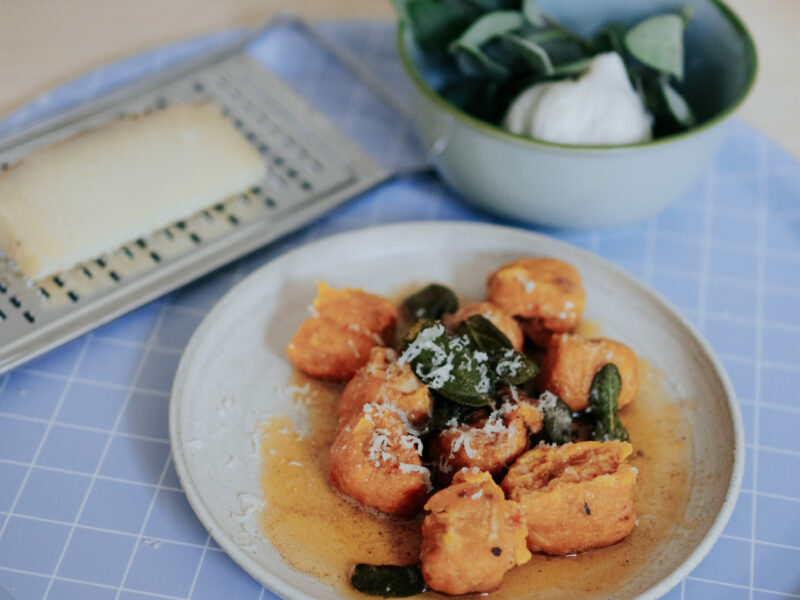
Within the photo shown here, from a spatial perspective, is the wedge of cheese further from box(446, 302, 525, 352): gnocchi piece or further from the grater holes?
box(446, 302, 525, 352): gnocchi piece

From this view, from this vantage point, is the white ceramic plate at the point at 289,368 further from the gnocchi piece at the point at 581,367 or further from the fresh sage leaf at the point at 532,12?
the fresh sage leaf at the point at 532,12

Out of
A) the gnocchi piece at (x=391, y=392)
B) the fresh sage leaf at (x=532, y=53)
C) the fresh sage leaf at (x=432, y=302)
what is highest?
the fresh sage leaf at (x=532, y=53)

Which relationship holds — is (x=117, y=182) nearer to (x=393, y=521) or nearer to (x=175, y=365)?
(x=175, y=365)

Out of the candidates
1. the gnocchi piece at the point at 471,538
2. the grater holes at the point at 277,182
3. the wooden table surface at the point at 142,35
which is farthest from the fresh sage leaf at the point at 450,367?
the wooden table surface at the point at 142,35

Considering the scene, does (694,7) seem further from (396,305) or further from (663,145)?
(396,305)

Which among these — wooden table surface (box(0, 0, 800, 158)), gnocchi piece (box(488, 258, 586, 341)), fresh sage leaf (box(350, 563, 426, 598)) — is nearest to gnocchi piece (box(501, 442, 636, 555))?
fresh sage leaf (box(350, 563, 426, 598))

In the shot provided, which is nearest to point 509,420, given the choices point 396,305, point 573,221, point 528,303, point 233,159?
point 528,303

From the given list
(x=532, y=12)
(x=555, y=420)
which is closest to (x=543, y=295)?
(x=555, y=420)
